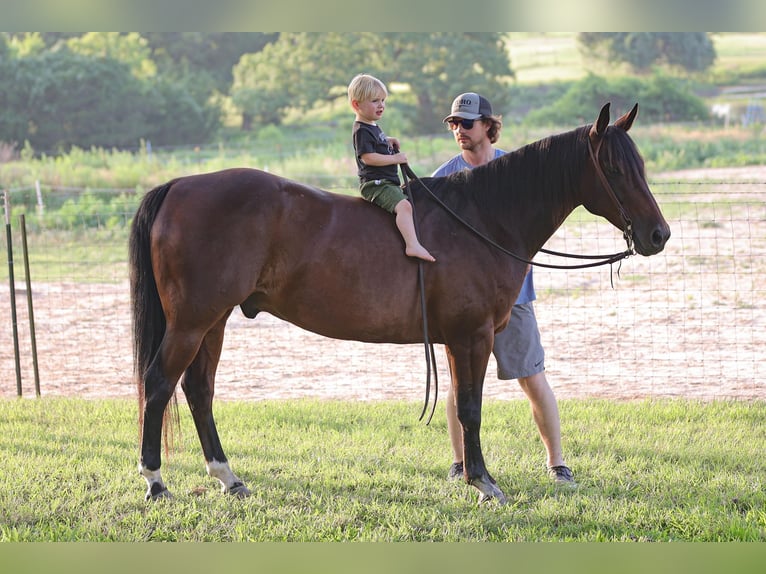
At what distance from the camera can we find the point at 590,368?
7.77 meters

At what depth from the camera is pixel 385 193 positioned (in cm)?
427

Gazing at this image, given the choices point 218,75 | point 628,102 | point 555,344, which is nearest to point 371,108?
point 555,344

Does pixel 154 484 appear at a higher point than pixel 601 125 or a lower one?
lower

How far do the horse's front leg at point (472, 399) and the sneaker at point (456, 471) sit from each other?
31cm

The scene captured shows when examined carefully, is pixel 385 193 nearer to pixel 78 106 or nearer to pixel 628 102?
pixel 78 106

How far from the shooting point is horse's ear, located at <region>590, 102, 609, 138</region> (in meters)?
3.96

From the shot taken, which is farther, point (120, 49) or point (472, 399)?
point (120, 49)

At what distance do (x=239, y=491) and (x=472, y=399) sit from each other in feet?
4.18

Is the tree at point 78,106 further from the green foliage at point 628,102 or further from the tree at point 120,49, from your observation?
the green foliage at point 628,102

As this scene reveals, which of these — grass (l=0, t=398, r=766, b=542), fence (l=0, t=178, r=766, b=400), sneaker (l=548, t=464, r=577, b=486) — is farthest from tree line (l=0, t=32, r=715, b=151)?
sneaker (l=548, t=464, r=577, b=486)

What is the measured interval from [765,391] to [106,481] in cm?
491

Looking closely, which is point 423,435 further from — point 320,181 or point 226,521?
point 320,181

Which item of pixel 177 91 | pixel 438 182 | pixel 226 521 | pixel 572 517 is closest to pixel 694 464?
pixel 572 517

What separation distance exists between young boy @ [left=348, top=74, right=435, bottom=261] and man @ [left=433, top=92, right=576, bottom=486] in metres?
0.52
